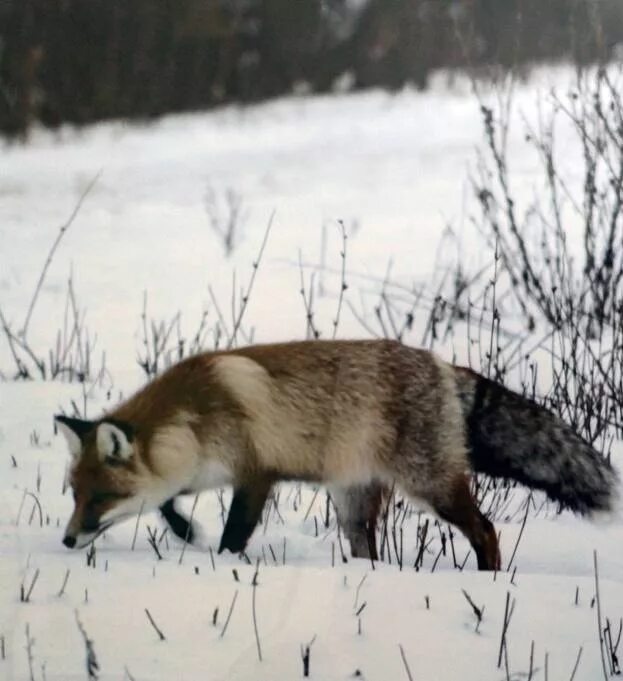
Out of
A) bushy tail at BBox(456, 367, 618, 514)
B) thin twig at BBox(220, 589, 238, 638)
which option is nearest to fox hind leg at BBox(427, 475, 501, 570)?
bushy tail at BBox(456, 367, 618, 514)

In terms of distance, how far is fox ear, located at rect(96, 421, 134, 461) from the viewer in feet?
7.95

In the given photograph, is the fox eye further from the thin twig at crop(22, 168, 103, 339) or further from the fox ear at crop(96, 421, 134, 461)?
the thin twig at crop(22, 168, 103, 339)

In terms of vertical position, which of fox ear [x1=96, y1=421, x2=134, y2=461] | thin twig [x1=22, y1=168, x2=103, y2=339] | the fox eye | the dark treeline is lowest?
the fox eye

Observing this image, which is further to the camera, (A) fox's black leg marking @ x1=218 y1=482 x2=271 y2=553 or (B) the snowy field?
(A) fox's black leg marking @ x1=218 y1=482 x2=271 y2=553

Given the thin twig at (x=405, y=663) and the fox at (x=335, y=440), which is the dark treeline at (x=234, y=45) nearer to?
the fox at (x=335, y=440)

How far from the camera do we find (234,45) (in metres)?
2.46

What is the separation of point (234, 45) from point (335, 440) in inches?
Result: 39.7

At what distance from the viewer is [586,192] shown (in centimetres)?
304

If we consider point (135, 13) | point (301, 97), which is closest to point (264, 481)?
point (301, 97)

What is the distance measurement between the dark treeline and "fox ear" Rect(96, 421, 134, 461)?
0.72m

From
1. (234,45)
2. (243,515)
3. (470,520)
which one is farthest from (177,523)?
(234,45)

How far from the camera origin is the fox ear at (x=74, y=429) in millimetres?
2363

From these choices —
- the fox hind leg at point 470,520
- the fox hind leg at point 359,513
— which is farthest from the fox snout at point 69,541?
the fox hind leg at point 470,520

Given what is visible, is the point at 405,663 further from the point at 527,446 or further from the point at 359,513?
the point at 527,446
